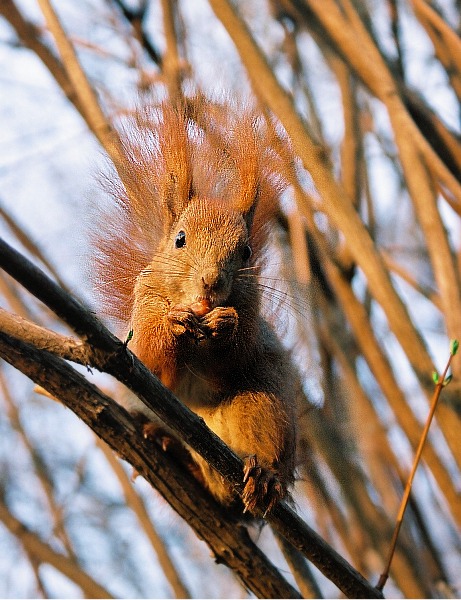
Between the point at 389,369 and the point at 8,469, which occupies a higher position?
the point at 389,369

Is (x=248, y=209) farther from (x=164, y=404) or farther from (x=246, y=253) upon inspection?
(x=164, y=404)

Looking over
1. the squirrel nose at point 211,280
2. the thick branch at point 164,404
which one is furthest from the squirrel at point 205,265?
the thick branch at point 164,404

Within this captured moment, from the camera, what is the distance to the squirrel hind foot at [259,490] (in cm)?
195

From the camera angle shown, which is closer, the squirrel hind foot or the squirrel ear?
the squirrel hind foot

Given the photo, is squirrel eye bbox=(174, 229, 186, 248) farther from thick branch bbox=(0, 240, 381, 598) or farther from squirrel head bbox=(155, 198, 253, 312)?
thick branch bbox=(0, 240, 381, 598)

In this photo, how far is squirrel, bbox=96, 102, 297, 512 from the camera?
1.96 m

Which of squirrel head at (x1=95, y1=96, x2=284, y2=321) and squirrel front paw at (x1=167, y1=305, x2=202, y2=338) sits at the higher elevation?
squirrel head at (x1=95, y1=96, x2=284, y2=321)

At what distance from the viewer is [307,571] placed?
8.25ft

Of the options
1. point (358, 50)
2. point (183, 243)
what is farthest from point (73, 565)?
point (358, 50)

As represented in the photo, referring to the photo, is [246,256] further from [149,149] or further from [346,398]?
[346,398]

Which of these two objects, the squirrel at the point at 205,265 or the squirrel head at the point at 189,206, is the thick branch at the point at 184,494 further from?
the squirrel head at the point at 189,206

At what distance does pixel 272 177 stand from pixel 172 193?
282 mm

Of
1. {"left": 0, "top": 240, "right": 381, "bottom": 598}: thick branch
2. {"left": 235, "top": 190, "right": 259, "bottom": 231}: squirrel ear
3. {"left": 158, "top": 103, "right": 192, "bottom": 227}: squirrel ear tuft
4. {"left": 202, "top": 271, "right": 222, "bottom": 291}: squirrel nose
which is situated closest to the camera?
{"left": 0, "top": 240, "right": 381, "bottom": 598}: thick branch

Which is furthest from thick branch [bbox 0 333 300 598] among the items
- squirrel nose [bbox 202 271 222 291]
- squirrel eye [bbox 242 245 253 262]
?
squirrel eye [bbox 242 245 253 262]
